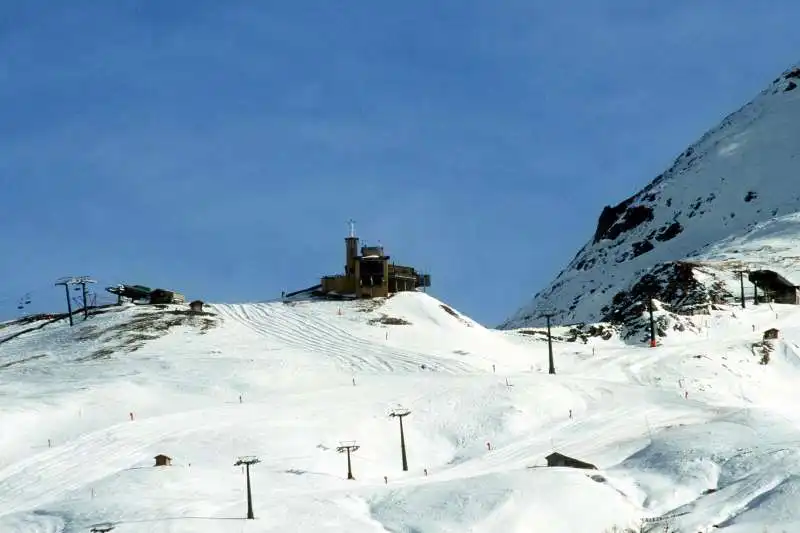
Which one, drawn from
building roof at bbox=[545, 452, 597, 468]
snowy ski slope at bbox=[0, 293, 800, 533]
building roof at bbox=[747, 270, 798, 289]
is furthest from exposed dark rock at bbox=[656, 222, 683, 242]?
building roof at bbox=[545, 452, 597, 468]

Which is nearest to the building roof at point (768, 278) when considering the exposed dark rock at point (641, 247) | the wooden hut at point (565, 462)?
A: the exposed dark rock at point (641, 247)

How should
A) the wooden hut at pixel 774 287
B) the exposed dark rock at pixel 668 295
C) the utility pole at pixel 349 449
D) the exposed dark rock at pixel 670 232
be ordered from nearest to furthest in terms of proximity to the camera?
the utility pole at pixel 349 449, the exposed dark rock at pixel 668 295, the wooden hut at pixel 774 287, the exposed dark rock at pixel 670 232

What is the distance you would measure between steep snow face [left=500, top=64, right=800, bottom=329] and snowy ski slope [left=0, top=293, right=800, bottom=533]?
5781 cm

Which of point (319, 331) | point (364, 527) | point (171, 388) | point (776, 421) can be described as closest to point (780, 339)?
point (776, 421)

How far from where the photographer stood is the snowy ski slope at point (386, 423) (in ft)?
142

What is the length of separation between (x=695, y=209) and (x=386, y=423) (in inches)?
4793

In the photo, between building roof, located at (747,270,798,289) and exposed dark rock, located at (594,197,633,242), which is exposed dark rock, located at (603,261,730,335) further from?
exposed dark rock, located at (594,197,633,242)

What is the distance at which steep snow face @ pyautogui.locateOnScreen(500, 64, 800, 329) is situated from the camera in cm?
15550

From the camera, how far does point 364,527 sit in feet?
137

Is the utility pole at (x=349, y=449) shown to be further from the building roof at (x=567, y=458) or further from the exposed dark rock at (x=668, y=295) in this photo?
the exposed dark rock at (x=668, y=295)

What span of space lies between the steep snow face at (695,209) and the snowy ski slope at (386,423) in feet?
190

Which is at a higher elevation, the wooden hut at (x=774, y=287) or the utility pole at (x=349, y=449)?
the wooden hut at (x=774, y=287)

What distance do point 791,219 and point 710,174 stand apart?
35.6m

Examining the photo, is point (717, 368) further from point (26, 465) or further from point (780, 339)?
point (26, 465)
